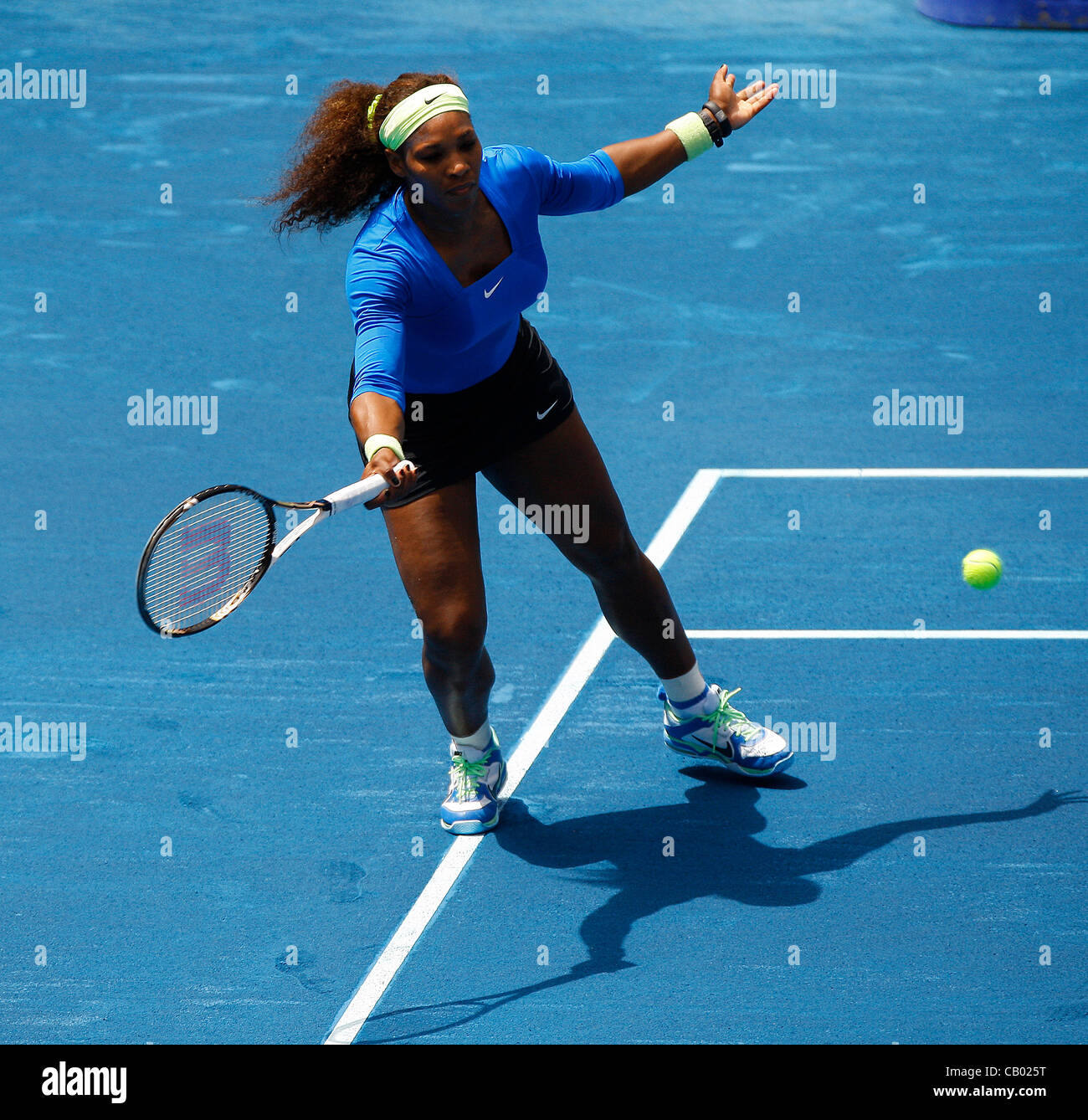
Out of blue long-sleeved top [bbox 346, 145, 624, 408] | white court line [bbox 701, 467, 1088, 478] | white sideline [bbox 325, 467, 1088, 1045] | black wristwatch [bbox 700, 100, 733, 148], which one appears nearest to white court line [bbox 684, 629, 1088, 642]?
white sideline [bbox 325, 467, 1088, 1045]

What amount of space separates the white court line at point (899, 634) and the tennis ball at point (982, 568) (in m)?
0.21

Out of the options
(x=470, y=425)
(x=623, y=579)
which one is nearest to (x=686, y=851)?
(x=623, y=579)

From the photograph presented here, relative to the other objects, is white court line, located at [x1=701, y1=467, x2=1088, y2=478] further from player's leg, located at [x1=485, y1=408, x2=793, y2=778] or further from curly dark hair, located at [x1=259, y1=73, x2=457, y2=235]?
curly dark hair, located at [x1=259, y1=73, x2=457, y2=235]

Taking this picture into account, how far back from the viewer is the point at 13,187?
37.4 feet

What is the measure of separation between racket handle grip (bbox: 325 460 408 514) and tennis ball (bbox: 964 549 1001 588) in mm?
2935

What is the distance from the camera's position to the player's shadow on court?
15.0 feet

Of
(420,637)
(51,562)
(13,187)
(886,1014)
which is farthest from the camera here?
(13,187)

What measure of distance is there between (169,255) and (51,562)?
4094 mm

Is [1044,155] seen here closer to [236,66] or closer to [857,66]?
[857,66]

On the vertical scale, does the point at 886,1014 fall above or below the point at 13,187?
below

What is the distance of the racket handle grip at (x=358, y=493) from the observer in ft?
12.5

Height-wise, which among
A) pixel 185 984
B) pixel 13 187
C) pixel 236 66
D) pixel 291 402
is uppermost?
pixel 236 66

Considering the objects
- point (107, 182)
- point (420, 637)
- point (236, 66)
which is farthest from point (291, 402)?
point (236, 66)

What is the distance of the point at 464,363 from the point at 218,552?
0.92m
